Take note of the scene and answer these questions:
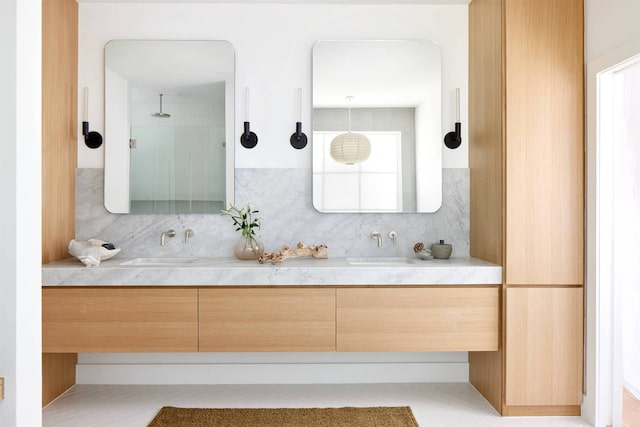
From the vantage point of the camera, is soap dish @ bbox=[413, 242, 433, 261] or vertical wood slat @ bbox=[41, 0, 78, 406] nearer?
vertical wood slat @ bbox=[41, 0, 78, 406]

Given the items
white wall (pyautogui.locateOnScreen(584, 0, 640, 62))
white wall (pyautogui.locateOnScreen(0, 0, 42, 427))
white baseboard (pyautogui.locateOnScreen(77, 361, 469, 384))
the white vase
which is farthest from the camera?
white baseboard (pyautogui.locateOnScreen(77, 361, 469, 384))

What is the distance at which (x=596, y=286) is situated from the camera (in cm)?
270

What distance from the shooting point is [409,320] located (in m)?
2.82

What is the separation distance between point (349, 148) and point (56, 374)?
2435 mm

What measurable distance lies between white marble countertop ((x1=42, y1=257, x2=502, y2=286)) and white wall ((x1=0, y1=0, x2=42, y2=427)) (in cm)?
110

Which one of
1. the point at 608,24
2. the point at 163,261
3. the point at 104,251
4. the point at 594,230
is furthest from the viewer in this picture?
the point at 163,261

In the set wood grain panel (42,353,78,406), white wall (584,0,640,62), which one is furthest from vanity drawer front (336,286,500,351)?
wood grain panel (42,353,78,406)

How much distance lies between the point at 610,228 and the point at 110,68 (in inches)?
132

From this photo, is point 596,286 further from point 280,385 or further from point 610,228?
point 280,385

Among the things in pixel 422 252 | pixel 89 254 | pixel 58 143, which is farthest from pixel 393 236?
pixel 58 143

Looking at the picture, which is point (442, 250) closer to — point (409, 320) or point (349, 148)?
point (409, 320)

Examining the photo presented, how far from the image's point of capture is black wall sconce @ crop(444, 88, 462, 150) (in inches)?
134

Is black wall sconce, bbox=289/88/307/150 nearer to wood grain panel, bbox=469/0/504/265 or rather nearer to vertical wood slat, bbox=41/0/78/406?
wood grain panel, bbox=469/0/504/265

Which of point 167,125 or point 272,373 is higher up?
point 167,125
